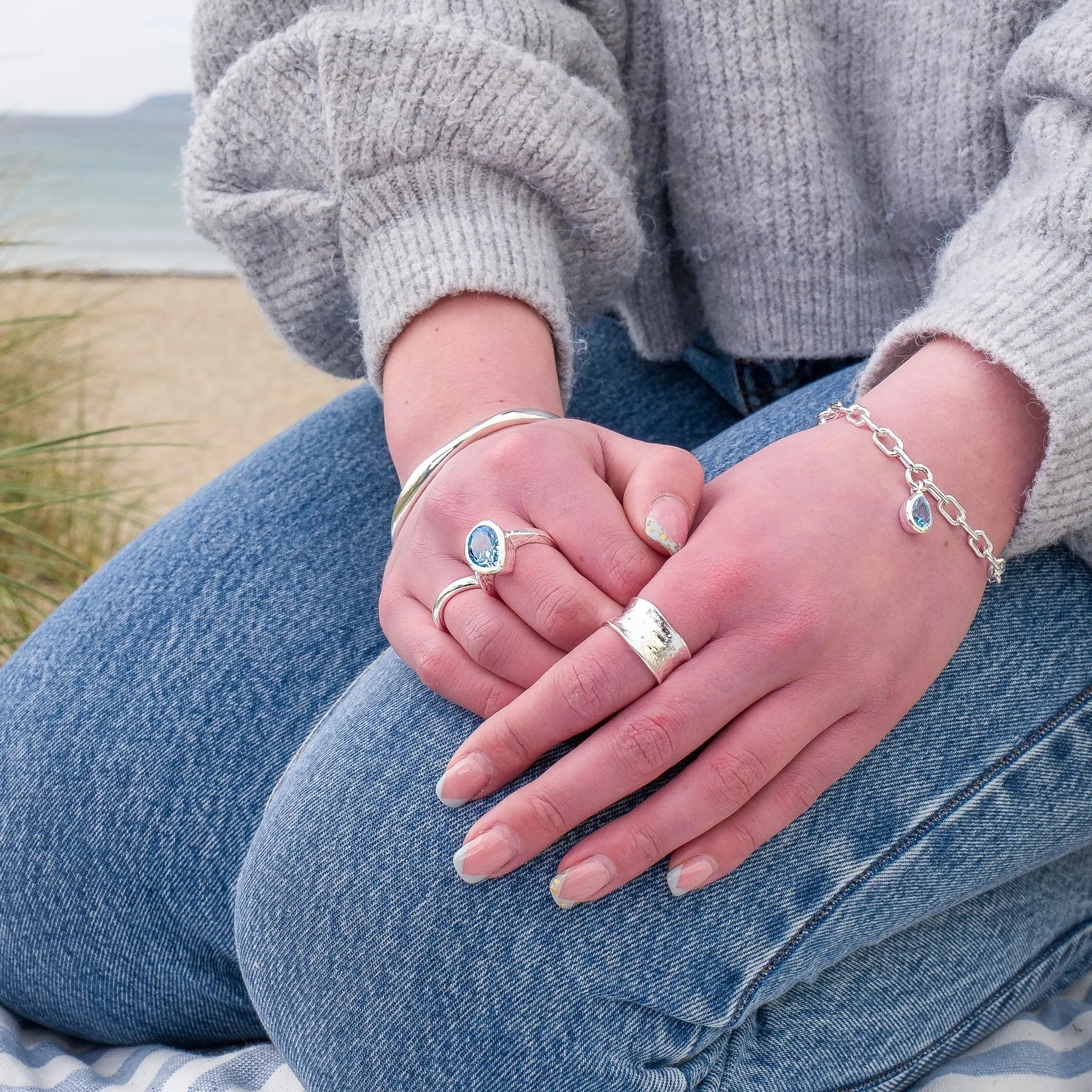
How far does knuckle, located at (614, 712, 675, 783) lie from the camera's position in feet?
1.83

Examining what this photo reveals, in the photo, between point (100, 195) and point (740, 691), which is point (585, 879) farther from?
point (100, 195)

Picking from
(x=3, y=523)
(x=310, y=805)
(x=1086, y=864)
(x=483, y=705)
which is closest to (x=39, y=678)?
(x=310, y=805)

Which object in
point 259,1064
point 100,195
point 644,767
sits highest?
point 644,767

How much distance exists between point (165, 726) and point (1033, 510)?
26.1 inches

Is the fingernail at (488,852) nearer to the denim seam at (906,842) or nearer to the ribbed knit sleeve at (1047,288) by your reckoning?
the denim seam at (906,842)

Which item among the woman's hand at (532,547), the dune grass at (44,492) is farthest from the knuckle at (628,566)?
the dune grass at (44,492)

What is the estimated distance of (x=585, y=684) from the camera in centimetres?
56

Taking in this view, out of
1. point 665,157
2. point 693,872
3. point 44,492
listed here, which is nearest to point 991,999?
point 693,872

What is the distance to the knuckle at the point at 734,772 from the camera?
56 cm

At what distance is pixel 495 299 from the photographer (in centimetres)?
75

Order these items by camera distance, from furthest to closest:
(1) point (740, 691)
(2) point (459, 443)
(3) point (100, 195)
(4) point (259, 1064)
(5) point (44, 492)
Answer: (3) point (100, 195), (5) point (44, 492), (4) point (259, 1064), (2) point (459, 443), (1) point (740, 691)

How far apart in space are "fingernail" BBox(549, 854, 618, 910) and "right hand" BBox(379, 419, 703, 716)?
4.2 inches

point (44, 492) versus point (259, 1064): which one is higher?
point (259, 1064)

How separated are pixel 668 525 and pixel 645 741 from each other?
0.13 m
